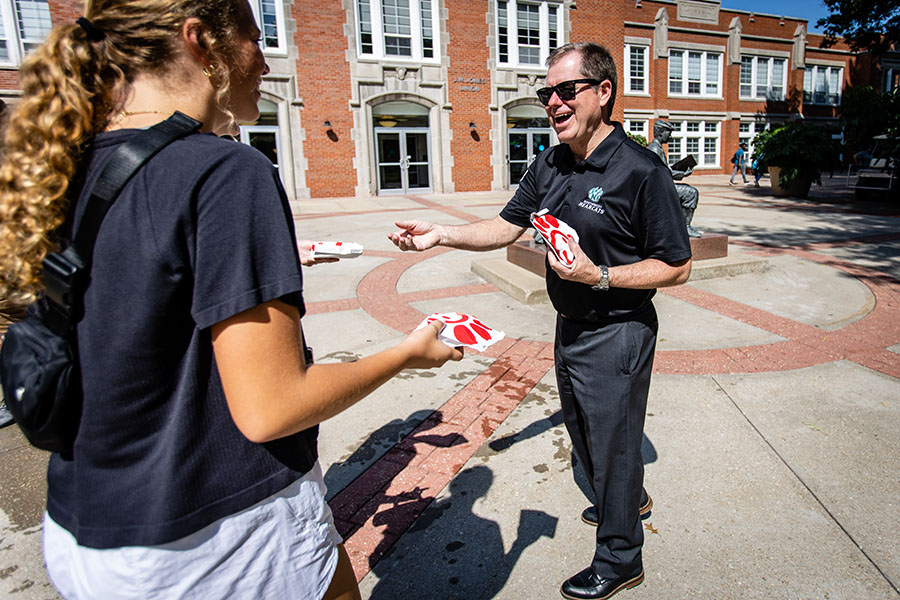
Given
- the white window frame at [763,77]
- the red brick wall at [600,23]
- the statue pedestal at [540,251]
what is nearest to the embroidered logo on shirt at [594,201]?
the statue pedestal at [540,251]

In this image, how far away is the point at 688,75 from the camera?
28.8 meters

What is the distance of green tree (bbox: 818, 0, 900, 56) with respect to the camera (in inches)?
773

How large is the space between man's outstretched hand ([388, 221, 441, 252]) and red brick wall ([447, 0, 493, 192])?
795 inches

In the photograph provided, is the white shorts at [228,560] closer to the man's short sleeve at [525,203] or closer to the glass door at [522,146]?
the man's short sleeve at [525,203]

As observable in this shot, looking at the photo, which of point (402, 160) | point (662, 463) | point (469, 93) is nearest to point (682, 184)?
point (662, 463)

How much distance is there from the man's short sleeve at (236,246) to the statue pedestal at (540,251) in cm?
600

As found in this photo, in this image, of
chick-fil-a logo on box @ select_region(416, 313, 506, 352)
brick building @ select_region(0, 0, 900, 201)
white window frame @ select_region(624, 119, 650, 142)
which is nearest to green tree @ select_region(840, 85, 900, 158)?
white window frame @ select_region(624, 119, 650, 142)

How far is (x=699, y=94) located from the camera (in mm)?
29188

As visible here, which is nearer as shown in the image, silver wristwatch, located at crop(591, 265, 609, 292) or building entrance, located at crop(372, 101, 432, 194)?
silver wristwatch, located at crop(591, 265, 609, 292)

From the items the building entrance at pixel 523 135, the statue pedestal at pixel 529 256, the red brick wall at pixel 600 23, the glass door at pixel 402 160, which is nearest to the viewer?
the statue pedestal at pixel 529 256

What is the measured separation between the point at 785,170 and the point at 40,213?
67.2ft

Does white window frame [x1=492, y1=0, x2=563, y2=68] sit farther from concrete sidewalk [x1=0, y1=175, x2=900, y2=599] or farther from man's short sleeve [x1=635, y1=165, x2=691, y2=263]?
man's short sleeve [x1=635, y1=165, x2=691, y2=263]

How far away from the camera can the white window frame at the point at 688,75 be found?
93.1ft

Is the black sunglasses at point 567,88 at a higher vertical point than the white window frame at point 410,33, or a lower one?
lower
